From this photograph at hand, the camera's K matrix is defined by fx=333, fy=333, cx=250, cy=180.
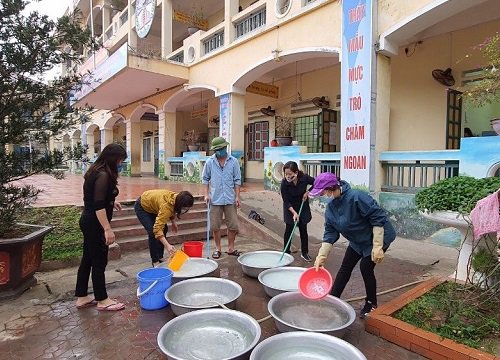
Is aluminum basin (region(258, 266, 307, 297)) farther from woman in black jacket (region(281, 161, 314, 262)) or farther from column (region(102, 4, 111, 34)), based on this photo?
column (region(102, 4, 111, 34))

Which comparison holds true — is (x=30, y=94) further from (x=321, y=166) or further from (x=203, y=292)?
(x=321, y=166)

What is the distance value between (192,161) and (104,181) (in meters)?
8.96

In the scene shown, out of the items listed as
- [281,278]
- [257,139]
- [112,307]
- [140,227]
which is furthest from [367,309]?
[257,139]

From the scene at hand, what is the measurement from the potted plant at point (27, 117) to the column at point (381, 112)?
484cm

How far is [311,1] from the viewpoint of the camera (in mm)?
7648

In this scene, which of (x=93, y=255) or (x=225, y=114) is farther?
(x=225, y=114)

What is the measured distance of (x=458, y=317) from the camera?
264 cm

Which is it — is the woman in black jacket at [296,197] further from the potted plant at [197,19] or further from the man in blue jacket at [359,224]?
the potted plant at [197,19]

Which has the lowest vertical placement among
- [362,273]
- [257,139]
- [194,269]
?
[194,269]

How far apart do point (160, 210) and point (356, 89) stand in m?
4.52

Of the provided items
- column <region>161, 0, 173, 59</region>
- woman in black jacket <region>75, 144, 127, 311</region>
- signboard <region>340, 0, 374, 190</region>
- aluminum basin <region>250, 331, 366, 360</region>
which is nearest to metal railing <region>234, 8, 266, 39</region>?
signboard <region>340, 0, 374, 190</region>

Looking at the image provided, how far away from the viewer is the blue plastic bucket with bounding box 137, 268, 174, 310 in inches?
121

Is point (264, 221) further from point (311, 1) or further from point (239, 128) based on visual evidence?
point (311, 1)

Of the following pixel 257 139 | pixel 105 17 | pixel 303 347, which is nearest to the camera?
pixel 303 347
